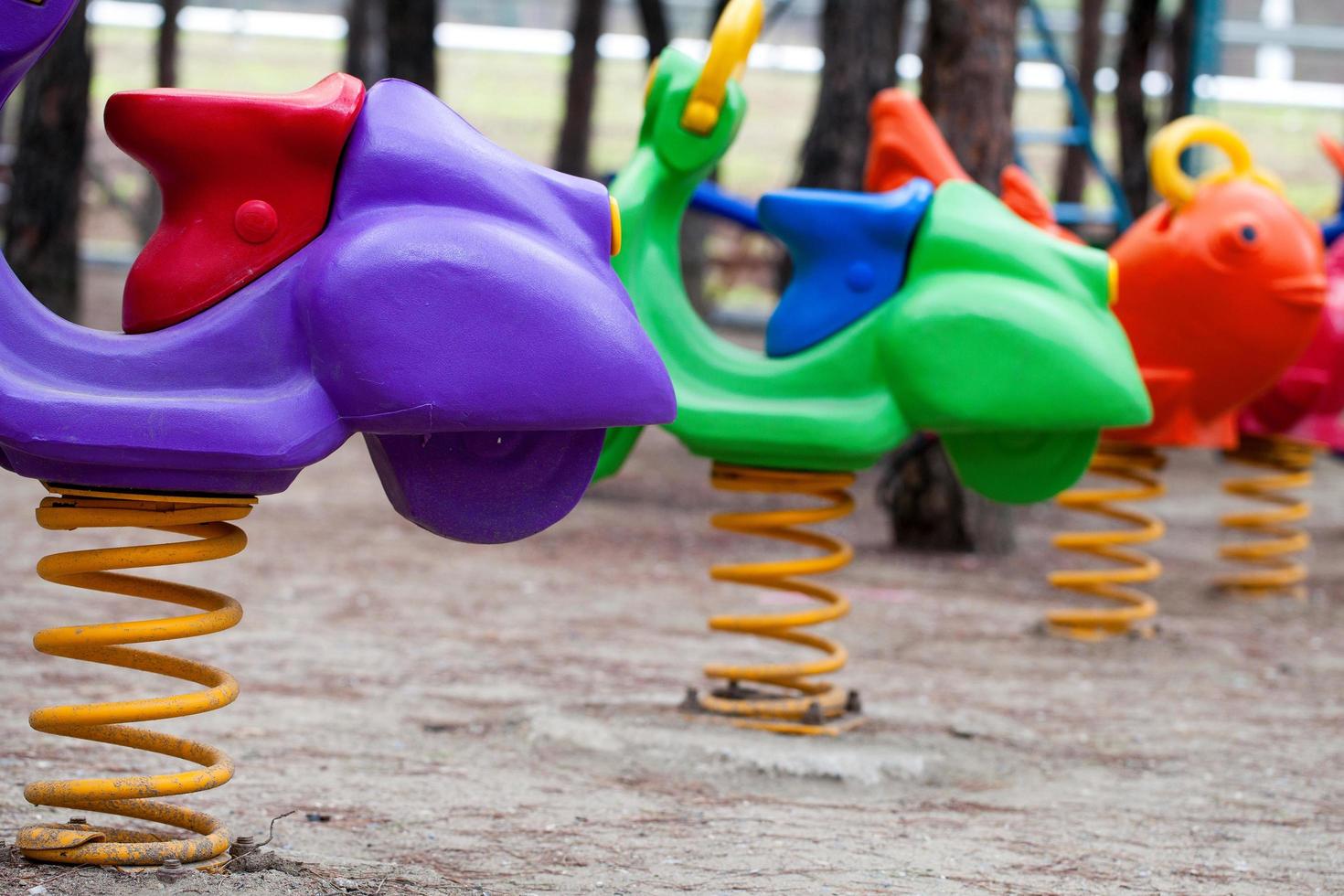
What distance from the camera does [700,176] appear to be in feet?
19.3

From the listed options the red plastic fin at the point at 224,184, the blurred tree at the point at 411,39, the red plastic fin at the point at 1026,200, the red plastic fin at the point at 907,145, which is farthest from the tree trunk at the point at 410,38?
the red plastic fin at the point at 224,184

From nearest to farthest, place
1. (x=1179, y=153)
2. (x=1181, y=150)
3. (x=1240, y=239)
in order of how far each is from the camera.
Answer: (x=1240, y=239), (x=1181, y=150), (x=1179, y=153)

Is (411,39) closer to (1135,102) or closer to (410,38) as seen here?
(410,38)

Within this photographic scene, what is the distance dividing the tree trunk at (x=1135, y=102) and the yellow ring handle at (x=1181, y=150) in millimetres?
8226

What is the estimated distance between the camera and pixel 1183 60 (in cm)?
1683

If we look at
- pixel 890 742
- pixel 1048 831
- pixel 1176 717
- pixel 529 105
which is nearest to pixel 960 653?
pixel 1176 717

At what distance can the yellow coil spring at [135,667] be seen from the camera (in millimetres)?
3498

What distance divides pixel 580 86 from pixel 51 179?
6477 millimetres

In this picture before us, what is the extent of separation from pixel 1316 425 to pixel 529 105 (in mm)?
23974

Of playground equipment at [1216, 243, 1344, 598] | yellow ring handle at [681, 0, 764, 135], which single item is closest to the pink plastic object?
playground equipment at [1216, 243, 1344, 598]

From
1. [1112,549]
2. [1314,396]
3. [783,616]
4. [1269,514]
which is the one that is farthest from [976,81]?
[783,616]

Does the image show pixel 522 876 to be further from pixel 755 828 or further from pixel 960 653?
pixel 960 653

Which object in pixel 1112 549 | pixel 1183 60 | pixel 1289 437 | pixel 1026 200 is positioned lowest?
pixel 1112 549

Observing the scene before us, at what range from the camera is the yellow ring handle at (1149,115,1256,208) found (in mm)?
7711
